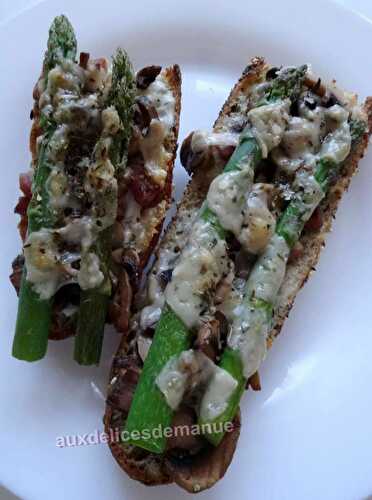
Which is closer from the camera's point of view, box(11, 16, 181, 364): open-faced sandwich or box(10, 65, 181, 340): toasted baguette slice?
box(11, 16, 181, 364): open-faced sandwich

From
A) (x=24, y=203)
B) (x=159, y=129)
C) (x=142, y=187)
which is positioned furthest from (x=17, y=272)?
(x=159, y=129)

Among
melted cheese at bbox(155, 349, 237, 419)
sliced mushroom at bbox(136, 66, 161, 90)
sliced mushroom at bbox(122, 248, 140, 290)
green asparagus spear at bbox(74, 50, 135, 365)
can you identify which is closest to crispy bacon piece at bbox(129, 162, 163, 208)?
green asparagus spear at bbox(74, 50, 135, 365)

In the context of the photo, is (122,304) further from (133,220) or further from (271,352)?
(271,352)

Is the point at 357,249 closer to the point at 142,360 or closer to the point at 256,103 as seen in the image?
the point at 256,103

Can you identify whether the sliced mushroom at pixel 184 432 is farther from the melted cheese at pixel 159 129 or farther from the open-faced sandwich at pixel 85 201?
the melted cheese at pixel 159 129

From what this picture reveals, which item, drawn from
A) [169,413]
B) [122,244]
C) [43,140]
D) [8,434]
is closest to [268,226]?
[122,244]

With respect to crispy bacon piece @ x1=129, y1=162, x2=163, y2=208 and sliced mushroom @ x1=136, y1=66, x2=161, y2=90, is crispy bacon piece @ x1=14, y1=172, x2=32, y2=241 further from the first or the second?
sliced mushroom @ x1=136, y1=66, x2=161, y2=90

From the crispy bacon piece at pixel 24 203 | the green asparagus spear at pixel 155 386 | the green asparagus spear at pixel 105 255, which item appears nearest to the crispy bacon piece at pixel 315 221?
A: the green asparagus spear at pixel 155 386
